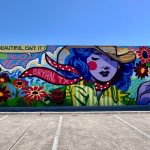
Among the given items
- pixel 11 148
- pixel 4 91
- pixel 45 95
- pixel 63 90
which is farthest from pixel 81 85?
pixel 11 148

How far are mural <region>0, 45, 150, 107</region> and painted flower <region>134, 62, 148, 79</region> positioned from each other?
175 millimetres

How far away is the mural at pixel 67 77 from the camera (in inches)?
781

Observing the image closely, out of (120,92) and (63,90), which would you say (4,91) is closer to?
(63,90)

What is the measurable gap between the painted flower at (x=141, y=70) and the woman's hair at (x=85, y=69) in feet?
1.61

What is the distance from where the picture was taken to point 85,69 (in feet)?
66.3

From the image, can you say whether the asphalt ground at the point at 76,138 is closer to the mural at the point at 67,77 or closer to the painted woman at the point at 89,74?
the painted woman at the point at 89,74

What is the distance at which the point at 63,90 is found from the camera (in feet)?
65.5

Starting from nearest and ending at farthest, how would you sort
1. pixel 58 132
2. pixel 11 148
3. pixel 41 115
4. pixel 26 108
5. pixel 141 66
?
pixel 11 148 → pixel 58 132 → pixel 41 115 → pixel 26 108 → pixel 141 66

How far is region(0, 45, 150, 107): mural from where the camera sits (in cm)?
1983

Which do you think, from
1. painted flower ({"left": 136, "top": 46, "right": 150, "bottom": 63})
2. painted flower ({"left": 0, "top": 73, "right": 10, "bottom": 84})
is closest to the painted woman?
painted flower ({"left": 0, "top": 73, "right": 10, "bottom": 84})

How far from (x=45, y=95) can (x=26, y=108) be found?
5.18 ft

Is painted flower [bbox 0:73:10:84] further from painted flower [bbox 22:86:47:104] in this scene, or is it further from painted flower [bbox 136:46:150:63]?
painted flower [bbox 136:46:150:63]

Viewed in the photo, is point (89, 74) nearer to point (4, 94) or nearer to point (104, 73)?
point (104, 73)

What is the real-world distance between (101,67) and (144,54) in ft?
11.5
